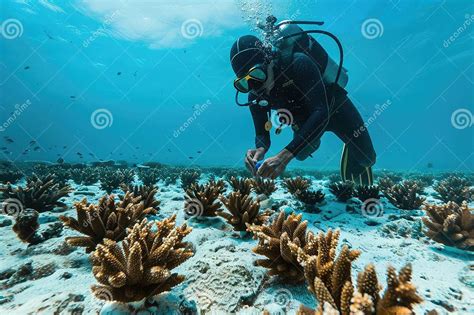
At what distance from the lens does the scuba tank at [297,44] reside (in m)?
5.51

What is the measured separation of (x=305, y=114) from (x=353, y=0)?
101 ft

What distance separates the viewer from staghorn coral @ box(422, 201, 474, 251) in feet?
11.1

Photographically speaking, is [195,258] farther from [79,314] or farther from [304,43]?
[304,43]

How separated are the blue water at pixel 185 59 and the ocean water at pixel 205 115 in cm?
32

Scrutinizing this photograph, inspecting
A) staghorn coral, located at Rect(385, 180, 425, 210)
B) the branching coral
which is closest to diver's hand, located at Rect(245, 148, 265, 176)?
the branching coral

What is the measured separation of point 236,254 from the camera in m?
2.93

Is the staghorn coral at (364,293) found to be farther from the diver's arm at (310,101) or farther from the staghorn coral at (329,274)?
the diver's arm at (310,101)

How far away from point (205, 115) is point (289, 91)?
13262 centimetres

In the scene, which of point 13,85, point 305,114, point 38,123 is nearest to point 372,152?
point 305,114

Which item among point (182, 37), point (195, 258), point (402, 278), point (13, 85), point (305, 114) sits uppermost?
point (182, 37)

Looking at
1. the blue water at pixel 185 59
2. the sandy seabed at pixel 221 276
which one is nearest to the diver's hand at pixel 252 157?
the sandy seabed at pixel 221 276

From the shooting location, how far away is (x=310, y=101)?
4602 mm

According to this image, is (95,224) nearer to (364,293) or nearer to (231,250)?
(231,250)

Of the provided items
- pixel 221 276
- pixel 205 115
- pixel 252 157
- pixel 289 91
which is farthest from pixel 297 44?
pixel 205 115
